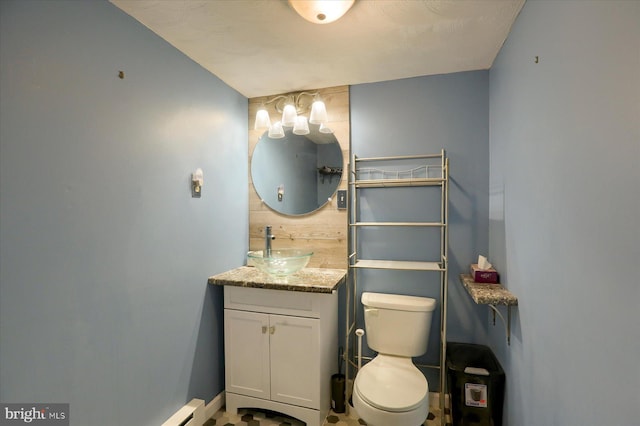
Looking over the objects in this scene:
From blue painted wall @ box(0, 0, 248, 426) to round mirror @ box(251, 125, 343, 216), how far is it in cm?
54

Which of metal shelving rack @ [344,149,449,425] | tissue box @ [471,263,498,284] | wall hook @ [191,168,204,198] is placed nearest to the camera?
tissue box @ [471,263,498,284]

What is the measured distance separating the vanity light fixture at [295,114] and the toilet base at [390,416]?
1.77 m

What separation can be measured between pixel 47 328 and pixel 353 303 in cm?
171

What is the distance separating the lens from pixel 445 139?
6.85 feet

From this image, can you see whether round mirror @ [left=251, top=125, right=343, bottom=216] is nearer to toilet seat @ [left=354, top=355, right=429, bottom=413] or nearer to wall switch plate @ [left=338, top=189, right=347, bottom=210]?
wall switch plate @ [left=338, top=189, right=347, bottom=210]

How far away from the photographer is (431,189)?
2102 mm

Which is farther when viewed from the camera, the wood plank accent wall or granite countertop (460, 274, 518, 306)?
the wood plank accent wall

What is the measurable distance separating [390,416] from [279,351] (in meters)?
0.75

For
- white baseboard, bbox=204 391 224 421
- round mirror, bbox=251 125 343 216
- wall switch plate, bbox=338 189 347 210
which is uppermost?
round mirror, bbox=251 125 343 216

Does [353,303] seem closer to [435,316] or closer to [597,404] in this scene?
[435,316]

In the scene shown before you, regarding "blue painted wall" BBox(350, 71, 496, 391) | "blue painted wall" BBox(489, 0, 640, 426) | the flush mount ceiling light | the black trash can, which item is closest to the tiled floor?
the black trash can

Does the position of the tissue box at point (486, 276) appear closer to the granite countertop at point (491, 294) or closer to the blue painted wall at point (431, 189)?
the granite countertop at point (491, 294)

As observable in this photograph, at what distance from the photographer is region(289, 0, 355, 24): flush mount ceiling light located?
4.22 feet

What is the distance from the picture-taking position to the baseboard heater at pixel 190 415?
5.34ft
